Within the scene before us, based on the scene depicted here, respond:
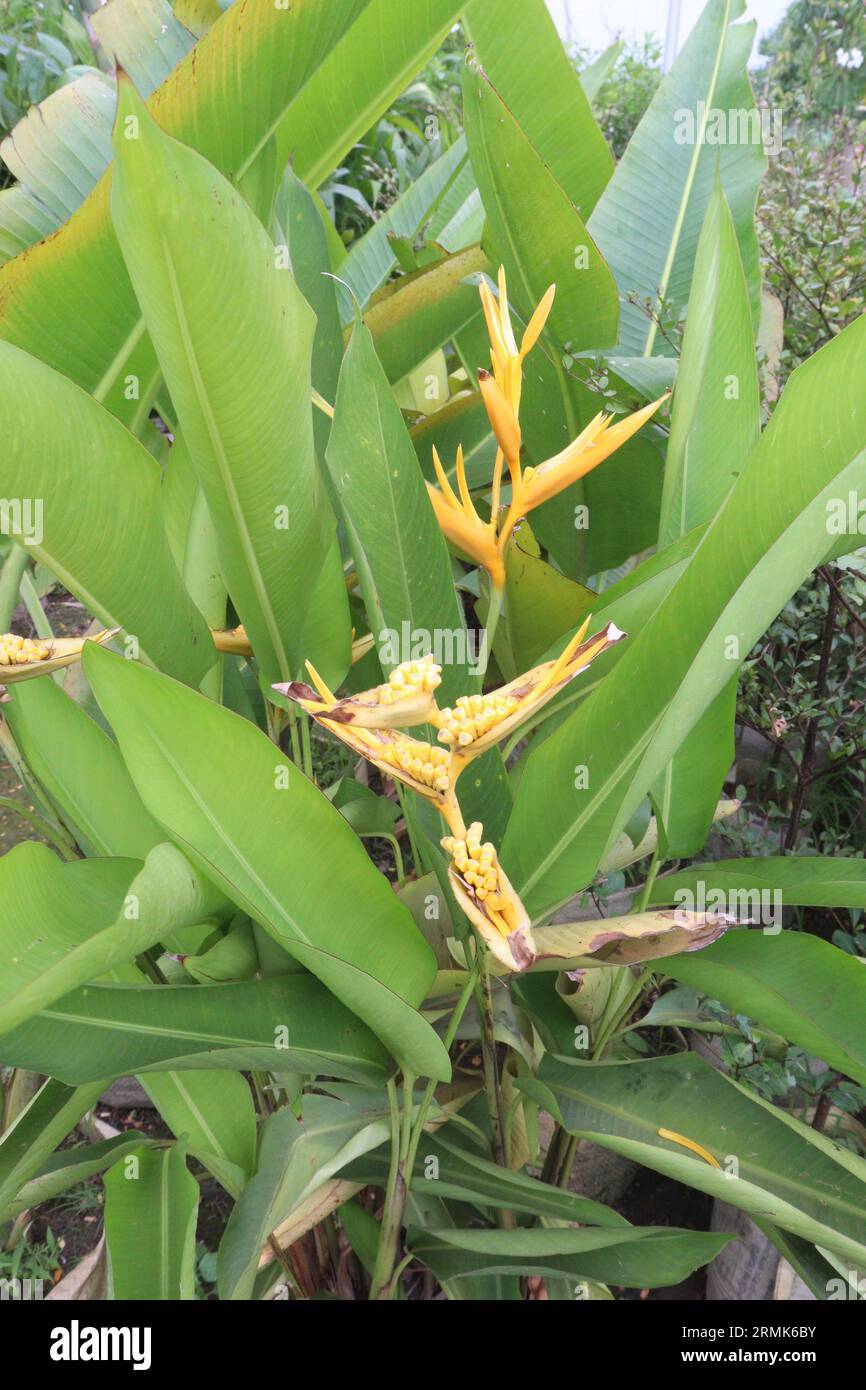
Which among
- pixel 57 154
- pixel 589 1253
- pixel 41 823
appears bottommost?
pixel 589 1253

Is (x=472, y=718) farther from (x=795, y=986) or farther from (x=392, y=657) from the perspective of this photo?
(x=795, y=986)

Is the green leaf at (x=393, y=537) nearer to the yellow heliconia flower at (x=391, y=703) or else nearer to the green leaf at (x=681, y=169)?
the yellow heliconia flower at (x=391, y=703)

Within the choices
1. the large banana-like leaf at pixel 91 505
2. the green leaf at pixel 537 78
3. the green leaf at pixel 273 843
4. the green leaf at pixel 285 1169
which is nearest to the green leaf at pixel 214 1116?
the green leaf at pixel 285 1169

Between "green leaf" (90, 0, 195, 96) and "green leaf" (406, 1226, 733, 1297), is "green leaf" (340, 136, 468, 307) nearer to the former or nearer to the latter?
"green leaf" (90, 0, 195, 96)

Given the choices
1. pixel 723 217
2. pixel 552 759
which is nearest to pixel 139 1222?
pixel 552 759

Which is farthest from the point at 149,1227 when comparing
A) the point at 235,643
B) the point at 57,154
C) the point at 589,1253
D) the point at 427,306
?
the point at 57,154

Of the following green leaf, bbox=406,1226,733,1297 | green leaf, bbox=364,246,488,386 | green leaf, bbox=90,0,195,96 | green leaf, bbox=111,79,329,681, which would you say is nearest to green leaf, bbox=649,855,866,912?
green leaf, bbox=406,1226,733,1297
